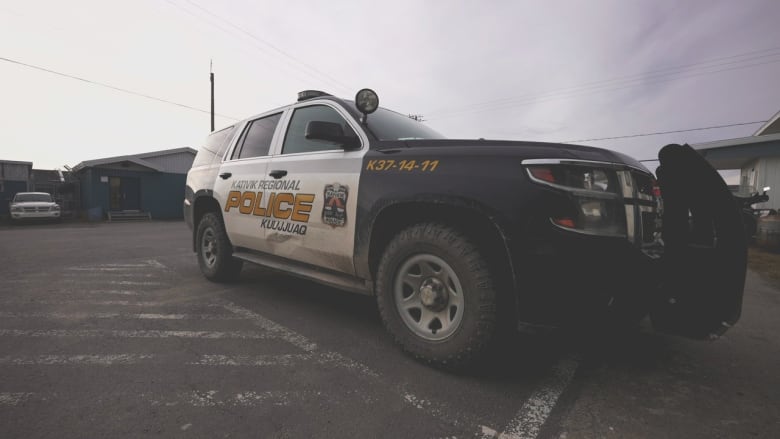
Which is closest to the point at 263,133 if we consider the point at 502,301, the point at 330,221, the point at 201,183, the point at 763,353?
the point at 201,183

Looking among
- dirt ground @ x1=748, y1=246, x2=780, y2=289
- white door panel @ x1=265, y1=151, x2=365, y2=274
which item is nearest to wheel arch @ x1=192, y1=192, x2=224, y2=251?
white door panel @ x1=265, y1=151, x2=365, y2=274

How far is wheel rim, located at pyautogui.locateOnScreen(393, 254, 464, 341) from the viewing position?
7.06 ft

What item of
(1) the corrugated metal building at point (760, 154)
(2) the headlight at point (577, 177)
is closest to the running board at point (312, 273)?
(2) the headlight at point (577, 177)

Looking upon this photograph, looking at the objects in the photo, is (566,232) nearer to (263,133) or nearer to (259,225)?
(259,225)

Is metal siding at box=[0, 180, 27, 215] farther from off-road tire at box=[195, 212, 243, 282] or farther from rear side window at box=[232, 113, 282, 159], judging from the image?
rear side window at box=[232, 113, 282, 159]

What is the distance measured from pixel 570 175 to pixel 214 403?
7.16 ft

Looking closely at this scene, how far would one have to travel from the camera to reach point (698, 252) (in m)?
1.82

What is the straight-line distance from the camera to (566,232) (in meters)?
1.74

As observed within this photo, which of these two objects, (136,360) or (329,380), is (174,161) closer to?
(136,360)

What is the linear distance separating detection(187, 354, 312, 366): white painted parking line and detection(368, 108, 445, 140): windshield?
168 centimetres

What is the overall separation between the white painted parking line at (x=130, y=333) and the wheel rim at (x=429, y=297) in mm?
1172

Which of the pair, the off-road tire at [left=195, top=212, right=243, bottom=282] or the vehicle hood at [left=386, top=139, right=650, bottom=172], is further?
the off-road tire at [left=195, top=212, right=243, bottom=282]

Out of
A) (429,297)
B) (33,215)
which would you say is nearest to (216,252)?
(429,297)

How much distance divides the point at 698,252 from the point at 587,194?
2.17 ft
